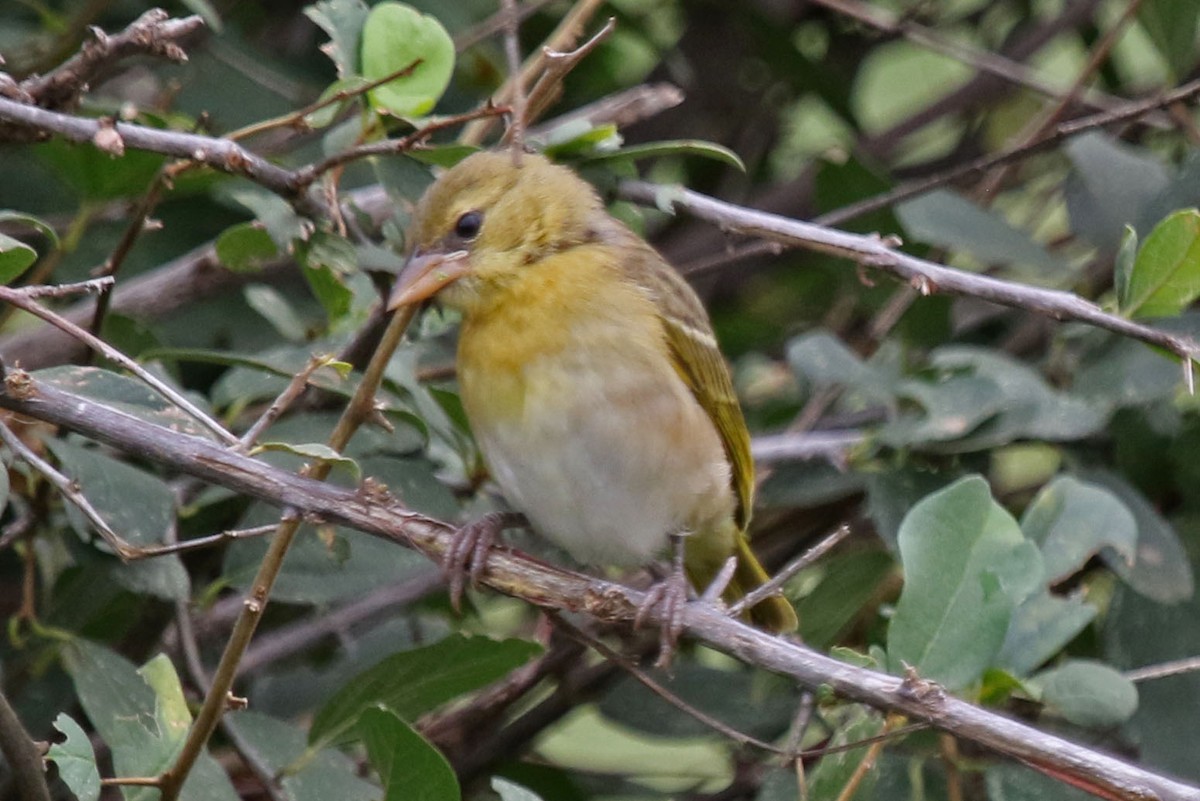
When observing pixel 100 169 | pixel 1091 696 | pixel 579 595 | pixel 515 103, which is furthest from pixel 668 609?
pixel 100 169

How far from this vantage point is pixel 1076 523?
2514mm

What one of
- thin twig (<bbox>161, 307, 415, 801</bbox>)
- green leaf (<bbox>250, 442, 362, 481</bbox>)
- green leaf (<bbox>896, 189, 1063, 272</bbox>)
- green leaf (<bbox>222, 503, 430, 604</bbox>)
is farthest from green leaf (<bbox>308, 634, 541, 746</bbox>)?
green leaf (<bbox>896, 189, 1063, 272</bbox>)

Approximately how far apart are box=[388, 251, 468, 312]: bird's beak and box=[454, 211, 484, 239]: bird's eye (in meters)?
0.03

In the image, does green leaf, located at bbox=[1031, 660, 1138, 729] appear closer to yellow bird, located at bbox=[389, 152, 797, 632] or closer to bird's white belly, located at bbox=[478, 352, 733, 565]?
yellow bird, located at bbox=[389, 152, 797, 632]

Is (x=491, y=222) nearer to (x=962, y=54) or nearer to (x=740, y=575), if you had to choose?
(x=740, y=575)

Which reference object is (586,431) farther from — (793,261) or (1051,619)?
(793,261)

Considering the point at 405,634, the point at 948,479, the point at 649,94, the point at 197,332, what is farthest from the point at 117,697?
the point at 948,479

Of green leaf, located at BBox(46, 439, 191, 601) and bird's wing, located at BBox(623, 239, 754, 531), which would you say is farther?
bird's wing, located at BBox(623, 239, 754, 531)

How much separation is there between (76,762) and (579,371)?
1131 millimetres

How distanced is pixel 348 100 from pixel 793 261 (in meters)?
1.87

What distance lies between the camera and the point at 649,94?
8.43 ft

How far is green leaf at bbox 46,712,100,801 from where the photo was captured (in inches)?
69.9

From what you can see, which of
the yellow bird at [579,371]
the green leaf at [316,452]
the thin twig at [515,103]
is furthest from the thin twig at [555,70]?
the green leaf at [316,452]

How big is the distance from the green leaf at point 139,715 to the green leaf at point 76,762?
0.13 m
